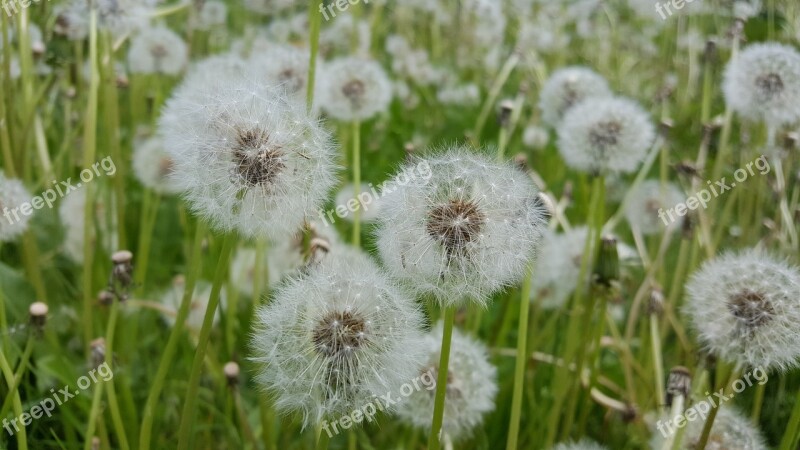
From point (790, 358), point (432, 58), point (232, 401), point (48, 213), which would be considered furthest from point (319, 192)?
point (432, 58)

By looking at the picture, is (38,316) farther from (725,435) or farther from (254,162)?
(725,435)

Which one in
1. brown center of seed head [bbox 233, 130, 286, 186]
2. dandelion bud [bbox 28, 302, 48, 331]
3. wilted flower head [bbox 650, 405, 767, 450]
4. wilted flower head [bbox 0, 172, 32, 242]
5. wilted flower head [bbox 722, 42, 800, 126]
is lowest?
wilted flower head [bbox 650, 405, 767, 450]

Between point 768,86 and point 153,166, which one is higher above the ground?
point 768,86

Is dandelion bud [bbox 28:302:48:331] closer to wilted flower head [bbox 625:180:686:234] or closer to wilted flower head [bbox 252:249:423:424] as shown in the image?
wilted flower head [bbox 252:249:423:424]

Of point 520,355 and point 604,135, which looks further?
point 604,135

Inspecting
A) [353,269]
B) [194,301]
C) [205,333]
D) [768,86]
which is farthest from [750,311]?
[194,301]

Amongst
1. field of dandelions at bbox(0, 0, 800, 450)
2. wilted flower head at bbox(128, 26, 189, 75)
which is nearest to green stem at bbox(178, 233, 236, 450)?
field of dandelions at bbox(0, 0, 800, 450)
